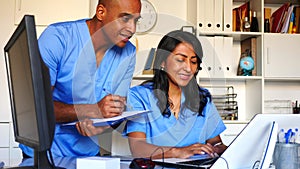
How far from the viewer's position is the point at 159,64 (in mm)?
1865

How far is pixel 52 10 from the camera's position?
2793mm

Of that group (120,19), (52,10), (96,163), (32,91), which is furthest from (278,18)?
(32,91)

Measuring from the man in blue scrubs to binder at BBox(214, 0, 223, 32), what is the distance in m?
1.37

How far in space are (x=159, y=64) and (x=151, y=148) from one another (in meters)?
0.48

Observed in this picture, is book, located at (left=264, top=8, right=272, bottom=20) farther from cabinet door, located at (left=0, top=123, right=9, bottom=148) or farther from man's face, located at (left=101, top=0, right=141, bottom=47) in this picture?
cabinet door, located at (left=0, top=123, right=9, bottom=148)

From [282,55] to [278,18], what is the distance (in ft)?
1.09

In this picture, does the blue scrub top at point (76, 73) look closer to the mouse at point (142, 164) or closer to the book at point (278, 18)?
the mouse at point (142, 164)

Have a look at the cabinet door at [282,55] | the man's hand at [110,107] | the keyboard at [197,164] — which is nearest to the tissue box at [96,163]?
the keyboard at [197,164]

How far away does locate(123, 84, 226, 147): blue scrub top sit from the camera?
64.2 inches

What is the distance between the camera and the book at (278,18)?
2980 mm

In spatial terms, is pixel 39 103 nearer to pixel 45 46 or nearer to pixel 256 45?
pixel 45 46

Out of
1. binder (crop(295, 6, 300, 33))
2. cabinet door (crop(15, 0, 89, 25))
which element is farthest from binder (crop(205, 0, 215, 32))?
cabinet door (crop(15, 0, 89, 25))

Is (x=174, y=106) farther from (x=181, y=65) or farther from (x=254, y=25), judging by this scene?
(x=254, y=25)

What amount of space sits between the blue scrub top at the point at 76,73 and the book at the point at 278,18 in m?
1.80
